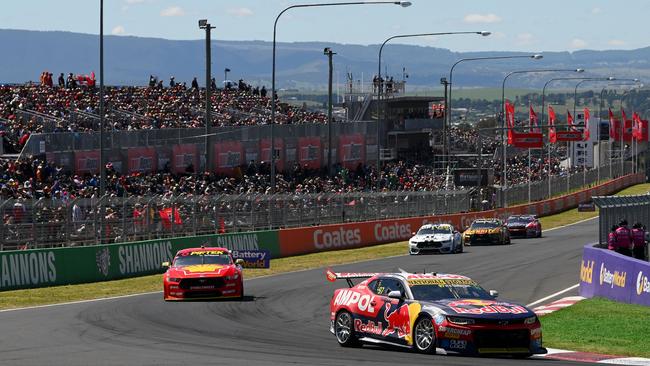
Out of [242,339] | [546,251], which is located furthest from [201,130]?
[242,339]

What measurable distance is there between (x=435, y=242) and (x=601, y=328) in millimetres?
26241

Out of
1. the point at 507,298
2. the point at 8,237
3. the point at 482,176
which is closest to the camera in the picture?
the point at 507,298

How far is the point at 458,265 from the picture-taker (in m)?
40.7

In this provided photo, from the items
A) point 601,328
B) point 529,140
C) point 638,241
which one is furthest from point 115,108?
point 529,140

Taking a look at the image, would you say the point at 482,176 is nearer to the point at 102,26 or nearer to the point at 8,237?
the point at 102,26

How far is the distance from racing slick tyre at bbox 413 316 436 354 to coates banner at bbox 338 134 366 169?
197 feet

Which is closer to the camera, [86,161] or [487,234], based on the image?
[86,161]

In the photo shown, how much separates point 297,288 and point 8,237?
7.22 metres

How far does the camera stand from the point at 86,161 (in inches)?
1892

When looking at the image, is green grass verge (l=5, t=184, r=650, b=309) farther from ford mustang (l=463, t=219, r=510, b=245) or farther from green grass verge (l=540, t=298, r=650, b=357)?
green grass verge (l=540, t=298, r=650, b=357)

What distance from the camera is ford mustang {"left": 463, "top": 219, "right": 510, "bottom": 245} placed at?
5484 cm

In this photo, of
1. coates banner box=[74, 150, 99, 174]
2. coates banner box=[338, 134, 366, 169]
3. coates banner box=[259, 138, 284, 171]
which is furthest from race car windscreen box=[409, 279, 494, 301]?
coates banner box=[338, 134, 366, 169]

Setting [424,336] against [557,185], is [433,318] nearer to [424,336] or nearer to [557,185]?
[424,336]

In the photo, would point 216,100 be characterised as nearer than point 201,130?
No
